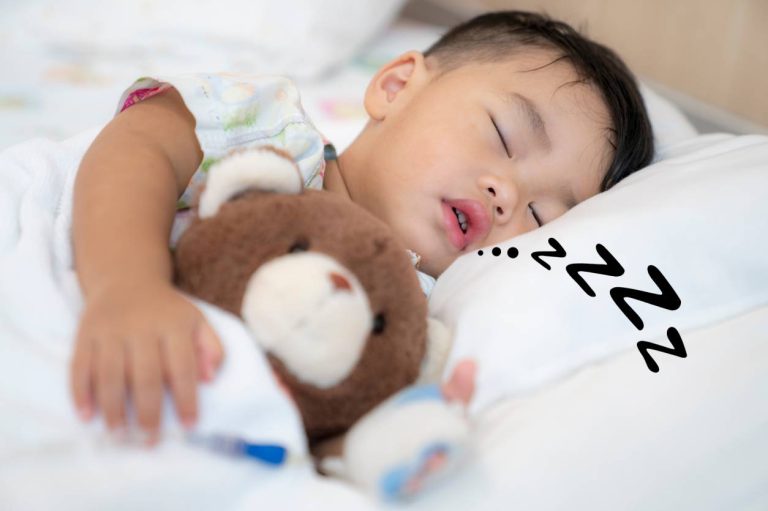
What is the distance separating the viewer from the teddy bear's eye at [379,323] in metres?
0.66

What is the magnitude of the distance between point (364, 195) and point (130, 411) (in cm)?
55

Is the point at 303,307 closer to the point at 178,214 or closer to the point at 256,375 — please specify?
the point at 256,375

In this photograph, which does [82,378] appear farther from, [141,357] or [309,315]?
[309,315]

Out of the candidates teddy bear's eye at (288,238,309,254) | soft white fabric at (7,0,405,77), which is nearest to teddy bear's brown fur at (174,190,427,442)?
teddy bear's eye at (288,238,309,254)

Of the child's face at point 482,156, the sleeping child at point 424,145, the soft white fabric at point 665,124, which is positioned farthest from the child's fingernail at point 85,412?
the soft white fabric at point 665,124

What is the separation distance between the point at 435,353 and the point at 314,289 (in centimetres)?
20

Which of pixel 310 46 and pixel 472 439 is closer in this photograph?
pixel 472 439

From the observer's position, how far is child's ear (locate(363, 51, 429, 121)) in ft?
3.83

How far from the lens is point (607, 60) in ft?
3.94

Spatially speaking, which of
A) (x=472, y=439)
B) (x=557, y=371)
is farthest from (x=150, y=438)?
(x=557, y=371)

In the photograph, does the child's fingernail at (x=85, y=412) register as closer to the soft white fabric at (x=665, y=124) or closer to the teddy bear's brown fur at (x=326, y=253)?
the teddy bear's brown fur at (x=326, y=253)

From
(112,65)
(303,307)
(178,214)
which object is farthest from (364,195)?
(112,65)

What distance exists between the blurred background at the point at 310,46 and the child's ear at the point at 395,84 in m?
0.22

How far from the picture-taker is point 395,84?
1.21m
